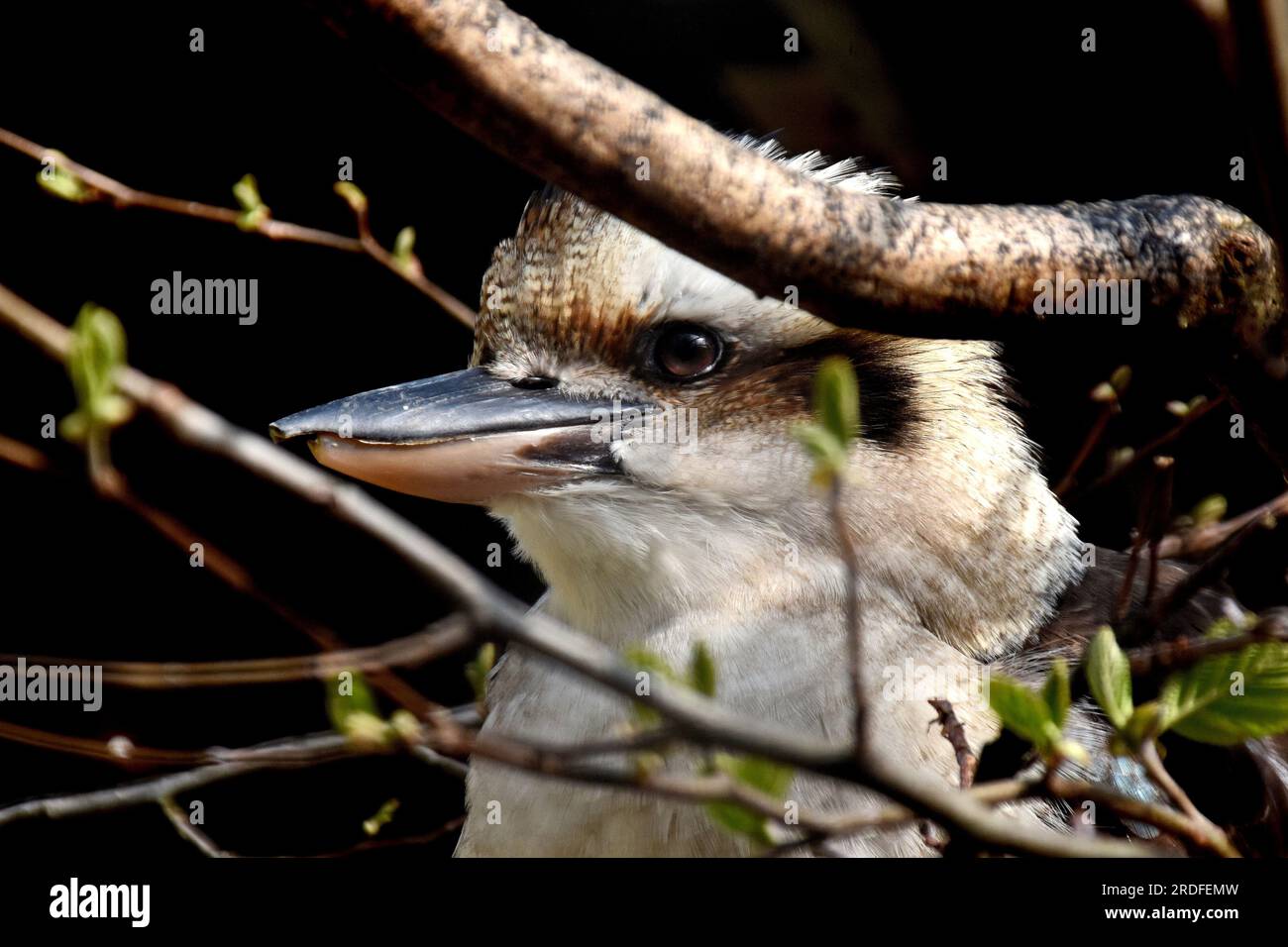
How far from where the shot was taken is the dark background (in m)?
2.55

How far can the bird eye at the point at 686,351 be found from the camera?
69.7 inches

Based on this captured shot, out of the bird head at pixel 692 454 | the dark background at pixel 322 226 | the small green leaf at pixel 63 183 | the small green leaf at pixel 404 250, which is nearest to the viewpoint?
the small green leaf at pixel 63 183

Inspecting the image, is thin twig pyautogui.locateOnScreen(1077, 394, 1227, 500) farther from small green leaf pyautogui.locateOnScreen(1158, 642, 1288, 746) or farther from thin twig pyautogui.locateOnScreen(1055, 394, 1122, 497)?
small green leaf pyautogui.locateOnScreen(1158, 642, 1288, 746)

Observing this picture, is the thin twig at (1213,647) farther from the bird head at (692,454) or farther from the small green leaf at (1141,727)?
the bird head at (692,454)

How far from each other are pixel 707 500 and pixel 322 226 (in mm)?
1580

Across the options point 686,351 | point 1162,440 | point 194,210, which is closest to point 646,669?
point 686,351

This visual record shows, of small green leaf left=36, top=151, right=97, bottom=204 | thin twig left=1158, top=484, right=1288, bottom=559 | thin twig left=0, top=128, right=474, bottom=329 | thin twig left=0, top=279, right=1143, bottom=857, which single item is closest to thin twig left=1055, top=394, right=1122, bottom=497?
thin twig left=1158, top=484, right=1288, bottom=559

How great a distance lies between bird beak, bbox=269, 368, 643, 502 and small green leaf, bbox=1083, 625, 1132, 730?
2.80 feet

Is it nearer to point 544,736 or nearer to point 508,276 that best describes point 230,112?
point 508,276

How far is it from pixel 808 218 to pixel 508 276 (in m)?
0.88

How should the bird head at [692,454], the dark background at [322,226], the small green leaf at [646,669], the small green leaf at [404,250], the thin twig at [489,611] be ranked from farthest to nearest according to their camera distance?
the dark background at [322,226], the small green leaf at [404,250], the bird head at [692,454], the small green leaf at [646,669], the thin twig at [489,611]

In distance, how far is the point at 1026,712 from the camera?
36.3 inches

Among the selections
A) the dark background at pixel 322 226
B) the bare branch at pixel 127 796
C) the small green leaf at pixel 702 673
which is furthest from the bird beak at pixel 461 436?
the small green leaf at pixel 702 673

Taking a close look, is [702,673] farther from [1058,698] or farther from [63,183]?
[63,183]
